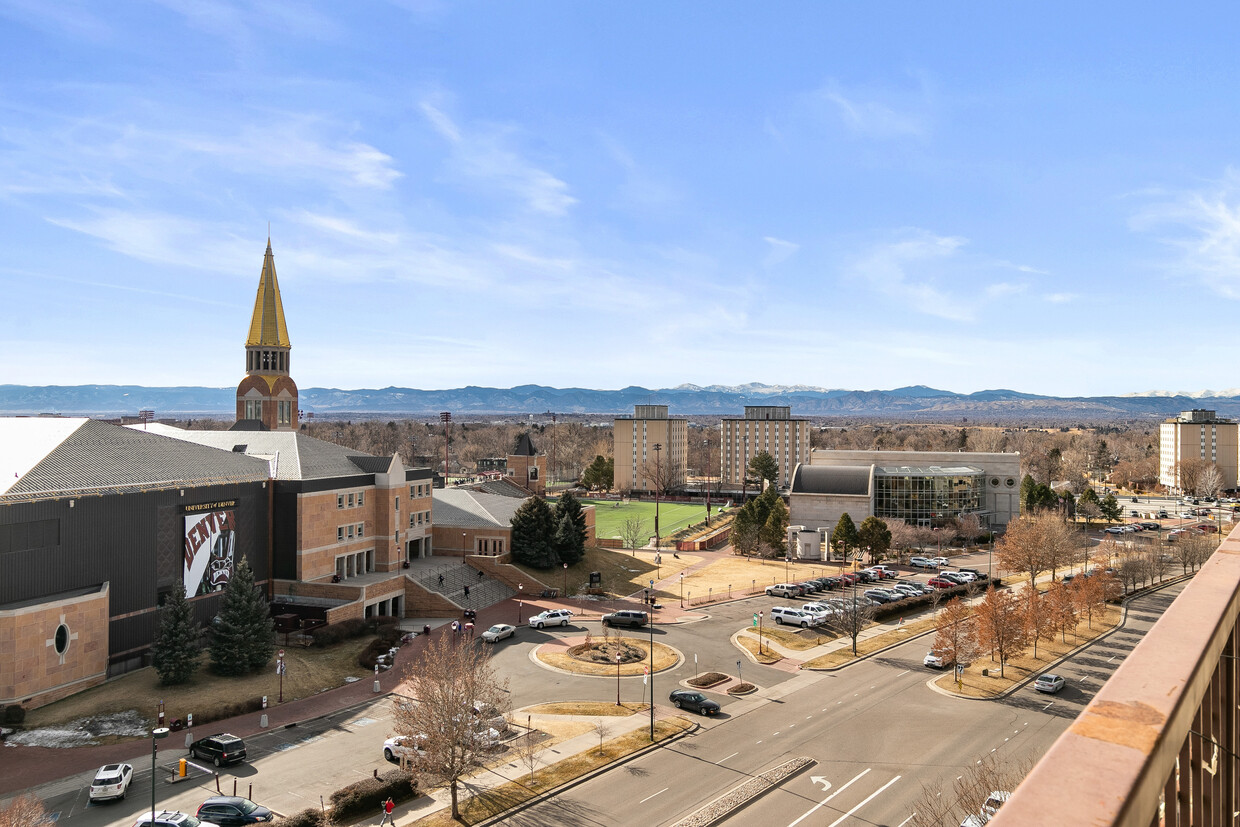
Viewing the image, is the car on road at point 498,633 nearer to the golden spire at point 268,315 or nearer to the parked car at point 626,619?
the parked car at point 626,619

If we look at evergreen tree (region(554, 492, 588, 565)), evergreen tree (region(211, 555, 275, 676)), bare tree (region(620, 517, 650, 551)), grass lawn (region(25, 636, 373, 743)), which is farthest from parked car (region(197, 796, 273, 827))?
bare tree (region(620, 517, 650, 551))

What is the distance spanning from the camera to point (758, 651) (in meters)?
53.0

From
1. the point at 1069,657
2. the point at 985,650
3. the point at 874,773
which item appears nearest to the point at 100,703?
the point at 874,773

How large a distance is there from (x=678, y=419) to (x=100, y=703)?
5073 inches

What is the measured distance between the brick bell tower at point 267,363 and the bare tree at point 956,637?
80335 millimetres

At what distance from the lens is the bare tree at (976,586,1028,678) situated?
162ft

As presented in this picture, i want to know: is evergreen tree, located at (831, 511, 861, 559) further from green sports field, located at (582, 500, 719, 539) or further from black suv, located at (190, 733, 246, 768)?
black suv, located at (190, 733, 246, 768)

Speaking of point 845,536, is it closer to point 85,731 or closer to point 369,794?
point 369,794

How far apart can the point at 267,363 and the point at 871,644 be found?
78.7 m

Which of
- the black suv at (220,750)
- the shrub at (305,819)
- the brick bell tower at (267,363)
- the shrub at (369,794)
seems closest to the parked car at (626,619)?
the shrub at (369,794)

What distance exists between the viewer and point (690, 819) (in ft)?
98.8

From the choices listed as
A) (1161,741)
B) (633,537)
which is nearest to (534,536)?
(633,537)

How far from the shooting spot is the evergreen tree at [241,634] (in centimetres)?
4806

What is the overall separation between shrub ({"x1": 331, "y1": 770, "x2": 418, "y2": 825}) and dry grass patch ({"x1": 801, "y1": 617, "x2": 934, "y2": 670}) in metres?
26.4
